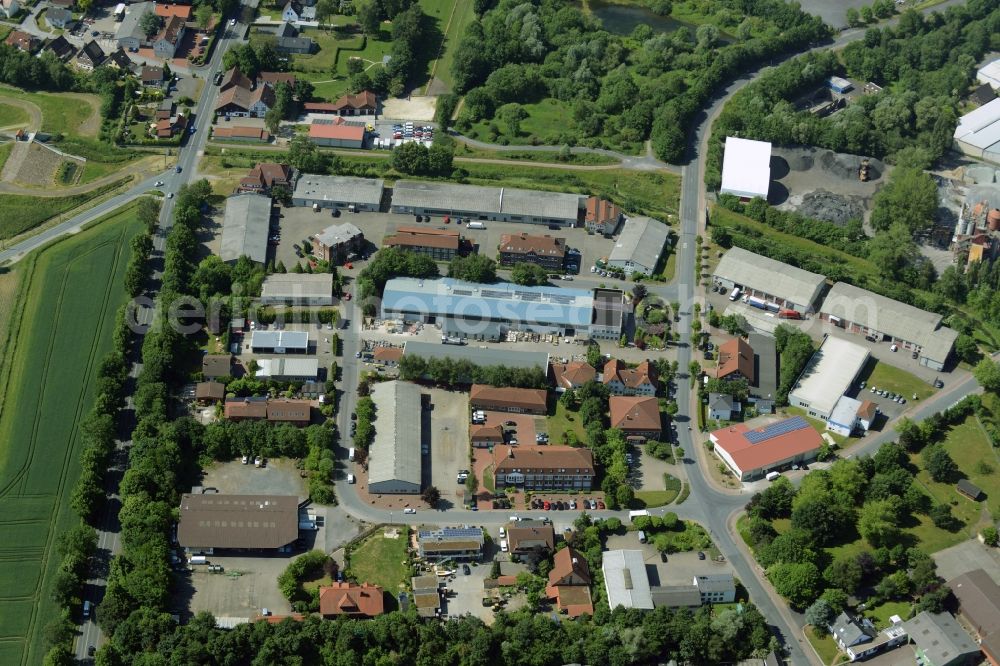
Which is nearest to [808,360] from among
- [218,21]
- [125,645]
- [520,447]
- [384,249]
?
[520,447]

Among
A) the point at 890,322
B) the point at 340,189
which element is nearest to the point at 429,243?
the point at 340,189

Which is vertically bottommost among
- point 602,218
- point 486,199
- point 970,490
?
point 970,490

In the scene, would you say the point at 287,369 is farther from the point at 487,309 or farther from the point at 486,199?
the point at 486,199

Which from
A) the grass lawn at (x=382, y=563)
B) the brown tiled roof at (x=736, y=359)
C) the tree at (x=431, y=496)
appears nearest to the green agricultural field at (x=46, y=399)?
the grass lawn at (x=382, y=563)

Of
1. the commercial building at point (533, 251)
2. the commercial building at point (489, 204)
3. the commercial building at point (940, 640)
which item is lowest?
the commercial building at point (940, 640)

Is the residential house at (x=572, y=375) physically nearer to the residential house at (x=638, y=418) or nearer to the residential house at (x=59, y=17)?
the residential house at (x=638, y=418)

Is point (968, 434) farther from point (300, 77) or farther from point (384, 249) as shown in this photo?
point (300, 77)
